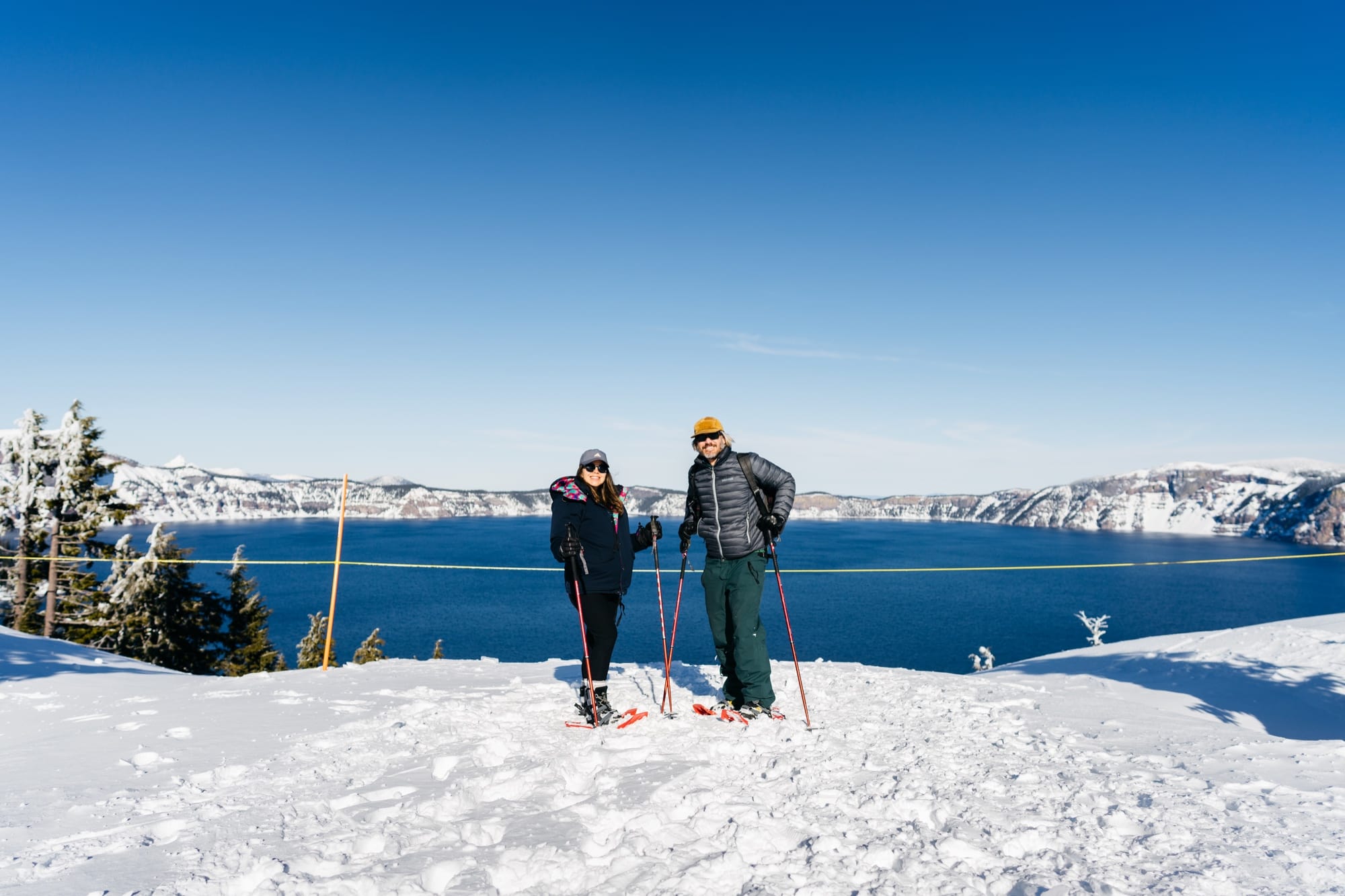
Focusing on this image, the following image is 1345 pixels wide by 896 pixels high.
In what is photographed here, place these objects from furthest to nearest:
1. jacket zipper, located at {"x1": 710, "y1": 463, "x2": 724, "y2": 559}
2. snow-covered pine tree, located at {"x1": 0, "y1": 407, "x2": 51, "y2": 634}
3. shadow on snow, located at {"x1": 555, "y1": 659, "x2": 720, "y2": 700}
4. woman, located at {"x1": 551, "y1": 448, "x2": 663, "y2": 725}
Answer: snow-covered pine tree, located at {"x1": 0, "y1": 407, "x2": 51, "y2": 634}
shadow on snow, located at {"x1": 555, "y1": 659, "x2": 720, "y2": 700}
jacket zipper, located at {"x1": 710, "y1": 463, "x2": 724, "y2": 559}
woman, located at {"x1": 551, "y1": 448, "x2": 663, "y2": 725}

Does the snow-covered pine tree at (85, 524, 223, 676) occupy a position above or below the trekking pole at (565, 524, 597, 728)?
below

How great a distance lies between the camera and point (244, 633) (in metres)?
33.4

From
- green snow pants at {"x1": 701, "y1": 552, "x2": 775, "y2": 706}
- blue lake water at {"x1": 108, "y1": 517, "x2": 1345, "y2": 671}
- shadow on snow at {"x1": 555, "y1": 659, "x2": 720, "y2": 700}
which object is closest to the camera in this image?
green snow pants at {"x1": 701, "y1": 552, "x2": 775, "y2": 706}

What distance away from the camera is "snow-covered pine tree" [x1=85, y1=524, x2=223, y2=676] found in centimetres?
2584

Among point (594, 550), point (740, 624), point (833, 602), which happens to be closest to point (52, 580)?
point (594, 550)

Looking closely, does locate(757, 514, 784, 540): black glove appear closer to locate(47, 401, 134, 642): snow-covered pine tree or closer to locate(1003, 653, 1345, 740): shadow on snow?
locate(1003, 653, 1345, 740): shadow on snow

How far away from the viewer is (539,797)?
398 centimetres

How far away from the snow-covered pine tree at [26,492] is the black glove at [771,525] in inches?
1067

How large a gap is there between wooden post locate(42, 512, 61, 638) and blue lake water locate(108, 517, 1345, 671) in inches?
695

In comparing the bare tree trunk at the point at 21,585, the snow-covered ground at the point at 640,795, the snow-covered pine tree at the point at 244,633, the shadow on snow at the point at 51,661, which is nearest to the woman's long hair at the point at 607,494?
the snow-covered ground at the point at 640,795

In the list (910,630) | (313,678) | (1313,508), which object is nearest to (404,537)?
(910,630)

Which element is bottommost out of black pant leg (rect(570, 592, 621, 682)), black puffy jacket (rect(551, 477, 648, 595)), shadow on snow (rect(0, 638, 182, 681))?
shadow on snow (rect(0, 638, 182, 681))

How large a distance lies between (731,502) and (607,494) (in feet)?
3.65

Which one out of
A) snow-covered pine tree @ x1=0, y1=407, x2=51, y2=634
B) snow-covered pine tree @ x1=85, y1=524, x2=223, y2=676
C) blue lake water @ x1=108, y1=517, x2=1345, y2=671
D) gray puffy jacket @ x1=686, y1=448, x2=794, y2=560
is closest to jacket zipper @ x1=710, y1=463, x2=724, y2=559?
gray puffy jacket @ x1=686, y1=448, x2=794, y2=560
